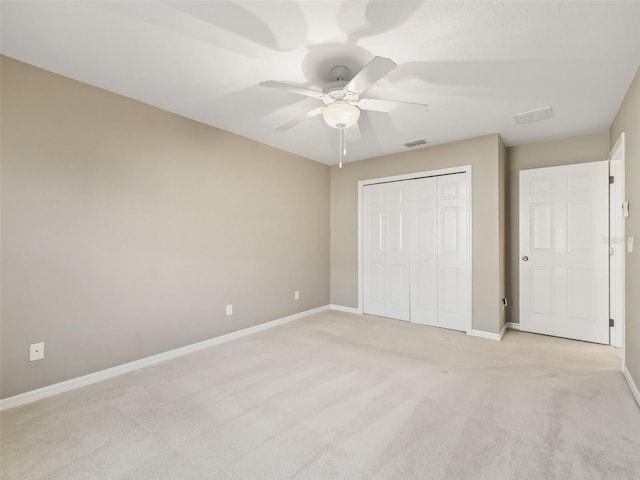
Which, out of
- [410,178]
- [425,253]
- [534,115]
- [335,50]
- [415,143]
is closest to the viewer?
[335,50]

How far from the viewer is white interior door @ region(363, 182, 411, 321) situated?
4.58 meters

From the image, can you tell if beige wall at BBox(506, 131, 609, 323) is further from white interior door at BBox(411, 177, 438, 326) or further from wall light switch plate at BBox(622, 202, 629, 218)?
wall light switch plate at BBox(622, 202, 629, 218)

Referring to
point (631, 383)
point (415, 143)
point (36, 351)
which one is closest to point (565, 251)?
point (631, 383)

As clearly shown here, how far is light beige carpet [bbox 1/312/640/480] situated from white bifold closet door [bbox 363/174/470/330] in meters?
1.06

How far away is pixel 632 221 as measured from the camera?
2.53 m

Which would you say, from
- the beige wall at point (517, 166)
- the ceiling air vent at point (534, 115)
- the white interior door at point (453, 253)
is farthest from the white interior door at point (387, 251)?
the ceiling air vent at point (534, 115)

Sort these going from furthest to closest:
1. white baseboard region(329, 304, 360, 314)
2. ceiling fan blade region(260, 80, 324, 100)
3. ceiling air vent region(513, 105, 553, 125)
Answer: white baseboard region(329, 304, 360, 314) < ceiling air vent region(513, 105, 553, 125) < ceiling fan blade region(260, 80, 324, 100)

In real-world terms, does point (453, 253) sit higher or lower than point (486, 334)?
higher

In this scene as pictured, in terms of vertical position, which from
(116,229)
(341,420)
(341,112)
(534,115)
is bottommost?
(341,420)

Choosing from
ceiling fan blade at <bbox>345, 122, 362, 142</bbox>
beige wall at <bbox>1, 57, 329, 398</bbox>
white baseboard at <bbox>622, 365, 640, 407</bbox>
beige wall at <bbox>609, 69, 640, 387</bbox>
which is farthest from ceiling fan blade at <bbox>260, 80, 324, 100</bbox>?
white baseboard at <bbox>622, 365, 640, 407</bbox>

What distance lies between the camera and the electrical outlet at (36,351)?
7.60 feet

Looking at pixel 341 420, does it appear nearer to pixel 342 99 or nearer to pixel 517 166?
pixel 342 99

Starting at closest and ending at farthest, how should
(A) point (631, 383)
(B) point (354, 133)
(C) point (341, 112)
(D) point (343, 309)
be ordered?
(C) point (341, 112), (A) point (631, 383), (B) point (354, 133), (D) point (343, 309)

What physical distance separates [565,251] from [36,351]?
214 inches
